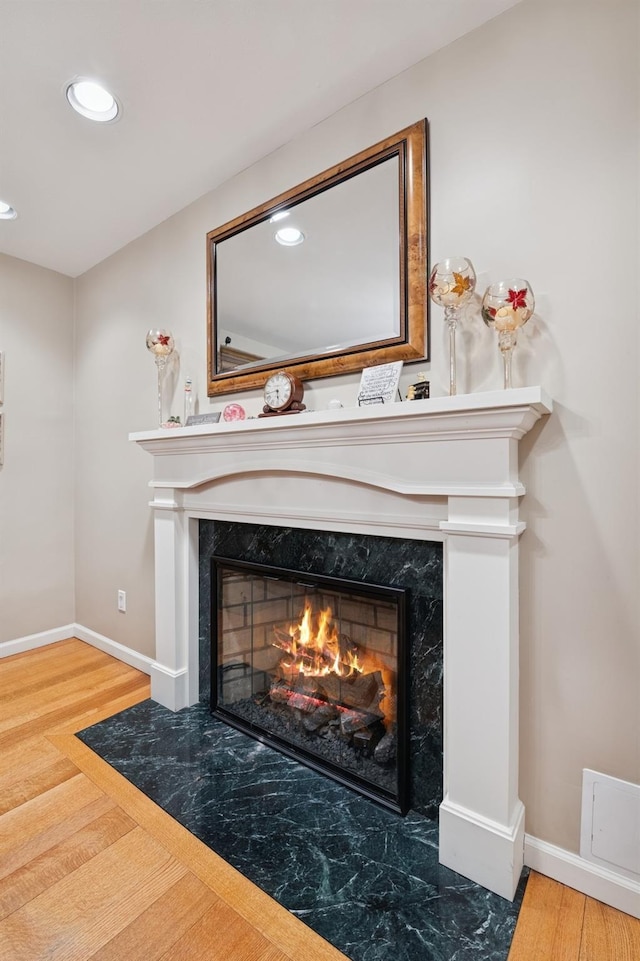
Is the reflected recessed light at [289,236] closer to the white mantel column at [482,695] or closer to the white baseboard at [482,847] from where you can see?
the white mantel column at [482,695]

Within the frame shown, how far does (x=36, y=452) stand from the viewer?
303cm

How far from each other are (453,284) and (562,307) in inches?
12.2

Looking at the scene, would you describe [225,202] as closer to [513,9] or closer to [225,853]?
[513,9]

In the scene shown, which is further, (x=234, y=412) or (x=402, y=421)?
(x=234, y=412)

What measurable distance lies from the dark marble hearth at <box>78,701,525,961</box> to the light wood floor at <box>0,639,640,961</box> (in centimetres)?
5

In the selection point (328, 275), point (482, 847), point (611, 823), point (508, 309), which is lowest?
point (482, 847)

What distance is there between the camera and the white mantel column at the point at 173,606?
85.0 inches

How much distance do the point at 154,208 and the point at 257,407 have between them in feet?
4.23

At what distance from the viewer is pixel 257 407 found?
2025 millimetres

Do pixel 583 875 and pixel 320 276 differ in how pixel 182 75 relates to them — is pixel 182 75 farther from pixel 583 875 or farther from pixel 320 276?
pixel 583 875

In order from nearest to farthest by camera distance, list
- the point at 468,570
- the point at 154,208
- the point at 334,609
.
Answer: the point at 468,570 → the point at 334,609 → the point at 154,208

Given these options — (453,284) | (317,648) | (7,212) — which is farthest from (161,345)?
(317,648)

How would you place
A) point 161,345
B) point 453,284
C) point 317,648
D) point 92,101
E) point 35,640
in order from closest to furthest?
point 453,284, point 92,101, point 317,648, point 161,345, point 35,640

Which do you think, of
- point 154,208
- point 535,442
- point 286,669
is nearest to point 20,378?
point 154,208
